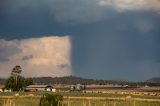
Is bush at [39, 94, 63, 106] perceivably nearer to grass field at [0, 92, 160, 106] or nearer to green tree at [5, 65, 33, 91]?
grass field at [0, 92, 160, 106]

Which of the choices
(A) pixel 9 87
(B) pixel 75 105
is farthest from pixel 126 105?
(A) pixel 9 87

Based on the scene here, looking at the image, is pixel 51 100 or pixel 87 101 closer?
pixel 51 100

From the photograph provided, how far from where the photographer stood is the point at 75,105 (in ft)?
224

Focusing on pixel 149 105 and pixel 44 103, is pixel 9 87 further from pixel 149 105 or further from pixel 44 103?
pixel 44 103

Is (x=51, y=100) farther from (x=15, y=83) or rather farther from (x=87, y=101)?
(x=15, y=83)

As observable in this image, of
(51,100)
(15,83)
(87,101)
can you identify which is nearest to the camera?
(51,100)

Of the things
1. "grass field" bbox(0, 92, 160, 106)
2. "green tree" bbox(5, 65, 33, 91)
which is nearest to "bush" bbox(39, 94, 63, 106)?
"grass field" bbox(0, 92, 160, 106)

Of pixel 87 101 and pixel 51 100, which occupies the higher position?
pixel 51 100

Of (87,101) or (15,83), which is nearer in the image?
(87,101)

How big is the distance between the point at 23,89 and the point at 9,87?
6.78 m

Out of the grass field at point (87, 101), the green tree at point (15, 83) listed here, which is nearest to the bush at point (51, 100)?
the grass field at point (87, 101)

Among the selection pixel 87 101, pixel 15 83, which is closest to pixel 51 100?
pixel 87 101

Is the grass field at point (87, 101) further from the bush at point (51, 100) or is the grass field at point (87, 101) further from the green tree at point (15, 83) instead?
the green tree at point (15, 83)

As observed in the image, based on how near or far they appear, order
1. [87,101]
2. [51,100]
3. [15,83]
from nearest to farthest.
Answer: [51,100]
[87,101]
[15,83]
